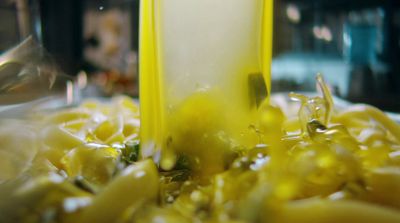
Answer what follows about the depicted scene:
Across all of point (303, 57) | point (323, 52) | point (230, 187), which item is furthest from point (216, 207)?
point (303, 57)

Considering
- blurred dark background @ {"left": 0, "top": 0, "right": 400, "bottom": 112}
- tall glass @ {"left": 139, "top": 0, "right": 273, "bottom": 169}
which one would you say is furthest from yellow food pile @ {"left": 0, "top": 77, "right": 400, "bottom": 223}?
blurred dark background @ {"left": 0, "top": 0, "right": 400, "bottom": 112}

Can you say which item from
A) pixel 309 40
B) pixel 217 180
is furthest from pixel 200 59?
pixel 309 40

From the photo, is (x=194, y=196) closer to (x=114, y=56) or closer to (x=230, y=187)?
(x=230, y=187)

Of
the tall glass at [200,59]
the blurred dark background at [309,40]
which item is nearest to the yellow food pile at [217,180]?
the tall glass at [200,59]

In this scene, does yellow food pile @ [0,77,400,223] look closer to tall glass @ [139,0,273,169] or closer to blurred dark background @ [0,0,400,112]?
tall glass @ [139,0,273,169]

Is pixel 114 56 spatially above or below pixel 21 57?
below

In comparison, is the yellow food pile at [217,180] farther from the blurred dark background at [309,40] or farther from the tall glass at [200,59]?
the blurred dark background at [309,40]
